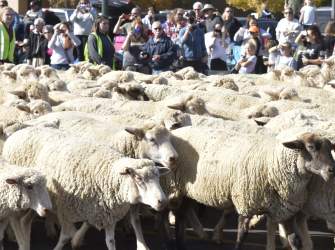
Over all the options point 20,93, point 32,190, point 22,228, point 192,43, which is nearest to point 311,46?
point 192,43

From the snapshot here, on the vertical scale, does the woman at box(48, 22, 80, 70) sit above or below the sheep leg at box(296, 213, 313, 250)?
below

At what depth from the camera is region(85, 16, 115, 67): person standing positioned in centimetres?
1622

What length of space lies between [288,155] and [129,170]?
134 centimetres

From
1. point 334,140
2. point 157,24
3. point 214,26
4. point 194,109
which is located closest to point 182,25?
point 214,26

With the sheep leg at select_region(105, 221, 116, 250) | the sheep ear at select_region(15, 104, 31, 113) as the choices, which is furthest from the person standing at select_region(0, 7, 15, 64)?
the sheep leg at select_region(105, 221, 116, 250)

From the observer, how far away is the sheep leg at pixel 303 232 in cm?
849

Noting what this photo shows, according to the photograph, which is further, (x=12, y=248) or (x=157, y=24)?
(x=157, y=24)

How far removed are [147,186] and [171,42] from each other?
30.3 ft

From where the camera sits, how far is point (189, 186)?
8875 millimetres

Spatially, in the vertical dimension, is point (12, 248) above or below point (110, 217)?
below

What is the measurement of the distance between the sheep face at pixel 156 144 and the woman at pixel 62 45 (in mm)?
8651

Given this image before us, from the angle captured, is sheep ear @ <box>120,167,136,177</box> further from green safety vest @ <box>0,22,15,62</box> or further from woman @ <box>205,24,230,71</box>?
woman @ <box>205,24,230,71</box>

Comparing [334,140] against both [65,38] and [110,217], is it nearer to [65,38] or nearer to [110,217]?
[110,217]

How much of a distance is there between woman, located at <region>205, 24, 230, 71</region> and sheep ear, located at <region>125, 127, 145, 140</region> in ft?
31.4
